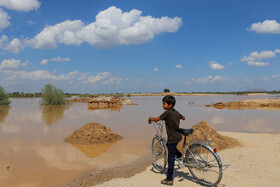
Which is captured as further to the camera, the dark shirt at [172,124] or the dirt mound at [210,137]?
the dirt mound at [210,137]

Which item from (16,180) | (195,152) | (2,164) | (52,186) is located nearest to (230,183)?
(195,152)

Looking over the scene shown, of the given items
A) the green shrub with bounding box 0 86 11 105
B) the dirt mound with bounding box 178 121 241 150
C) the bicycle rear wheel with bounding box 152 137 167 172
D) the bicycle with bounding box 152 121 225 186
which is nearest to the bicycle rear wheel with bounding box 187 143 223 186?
the bicycle with bounding box 152 121 225 186

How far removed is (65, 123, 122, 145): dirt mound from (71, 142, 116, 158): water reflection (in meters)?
0.32

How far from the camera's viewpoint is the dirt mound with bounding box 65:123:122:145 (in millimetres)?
8953

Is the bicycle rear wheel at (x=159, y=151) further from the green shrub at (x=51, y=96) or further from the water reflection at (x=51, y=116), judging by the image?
the green shrub at (x=51, y=96)

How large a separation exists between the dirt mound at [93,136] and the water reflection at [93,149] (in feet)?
1.05

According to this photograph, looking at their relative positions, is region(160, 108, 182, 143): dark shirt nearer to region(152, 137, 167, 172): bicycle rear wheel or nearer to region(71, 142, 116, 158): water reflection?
region(152, 137, 167, 172): bicycle rear wheel

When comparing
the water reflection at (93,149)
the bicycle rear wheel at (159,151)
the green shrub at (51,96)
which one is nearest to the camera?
the bicycle rear wheel at (159,151)

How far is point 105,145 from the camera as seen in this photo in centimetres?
873

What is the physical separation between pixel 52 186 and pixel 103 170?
4.59ft

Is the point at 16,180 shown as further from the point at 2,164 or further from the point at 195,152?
the point at 195,152

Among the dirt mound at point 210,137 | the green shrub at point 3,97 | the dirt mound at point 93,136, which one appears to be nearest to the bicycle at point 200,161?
the dirt mound at point 210,137

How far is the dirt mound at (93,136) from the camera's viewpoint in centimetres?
895

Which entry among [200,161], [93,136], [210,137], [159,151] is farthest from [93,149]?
[200,161]
